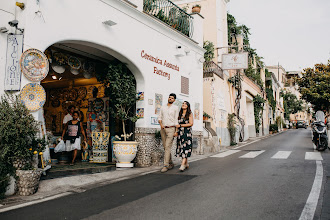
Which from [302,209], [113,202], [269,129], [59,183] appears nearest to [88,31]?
[59,183]

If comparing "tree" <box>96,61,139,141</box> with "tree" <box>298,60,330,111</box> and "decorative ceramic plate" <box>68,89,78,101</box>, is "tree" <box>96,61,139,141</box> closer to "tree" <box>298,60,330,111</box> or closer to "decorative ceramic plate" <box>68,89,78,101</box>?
"decorative ceramic plate" <box>68,89,78,101</box>

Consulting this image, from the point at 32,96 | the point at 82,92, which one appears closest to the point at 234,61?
the point at 82,92

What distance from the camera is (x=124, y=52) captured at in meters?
8.09

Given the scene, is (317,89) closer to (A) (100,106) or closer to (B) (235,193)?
(A) (100,106)

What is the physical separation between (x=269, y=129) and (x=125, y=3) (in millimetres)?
31742

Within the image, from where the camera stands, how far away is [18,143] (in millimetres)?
4773

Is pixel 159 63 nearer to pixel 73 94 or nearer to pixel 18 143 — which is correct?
pixel 73 94

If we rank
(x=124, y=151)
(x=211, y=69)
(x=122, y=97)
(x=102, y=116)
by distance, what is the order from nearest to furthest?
(x=124, y=151), (x=122, y=97), (x=102, y=116), (x=211, y=69)

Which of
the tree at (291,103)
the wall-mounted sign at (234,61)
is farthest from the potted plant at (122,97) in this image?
the tree at (291,103)

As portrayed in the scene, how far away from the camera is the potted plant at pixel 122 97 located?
26.2 ft

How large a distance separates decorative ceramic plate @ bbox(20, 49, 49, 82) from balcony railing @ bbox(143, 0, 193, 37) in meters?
5.08

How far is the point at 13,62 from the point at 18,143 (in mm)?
1584

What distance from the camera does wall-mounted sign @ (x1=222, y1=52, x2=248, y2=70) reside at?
15.9 metres

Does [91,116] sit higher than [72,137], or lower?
higher
